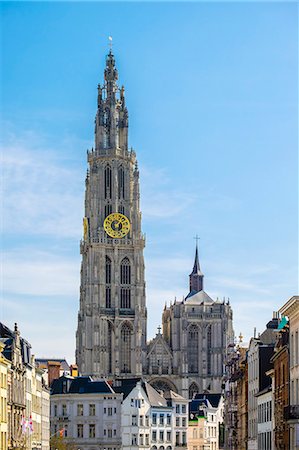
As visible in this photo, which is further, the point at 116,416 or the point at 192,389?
the point at 192,389

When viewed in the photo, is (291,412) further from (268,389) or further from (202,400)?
(202,400)

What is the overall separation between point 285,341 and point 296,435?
745cm

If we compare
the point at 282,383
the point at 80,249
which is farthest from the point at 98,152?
the point at 282,383

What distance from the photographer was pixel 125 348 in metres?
188

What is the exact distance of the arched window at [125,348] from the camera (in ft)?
613

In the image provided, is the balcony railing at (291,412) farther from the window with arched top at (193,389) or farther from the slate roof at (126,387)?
the window with arched top at (193,389)

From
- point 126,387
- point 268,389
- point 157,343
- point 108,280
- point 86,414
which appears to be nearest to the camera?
point 268,389

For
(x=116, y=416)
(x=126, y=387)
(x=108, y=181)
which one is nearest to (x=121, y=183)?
(x=108, y=181)

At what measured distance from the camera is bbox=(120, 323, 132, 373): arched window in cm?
18688

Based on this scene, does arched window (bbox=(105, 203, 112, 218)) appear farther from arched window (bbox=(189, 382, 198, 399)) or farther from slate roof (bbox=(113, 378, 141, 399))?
slate roof (bbox=(113, 378, 141, 399))

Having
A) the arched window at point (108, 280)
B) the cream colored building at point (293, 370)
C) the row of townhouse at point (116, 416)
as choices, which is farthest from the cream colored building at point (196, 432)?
the cream colored building at point (293, 370)

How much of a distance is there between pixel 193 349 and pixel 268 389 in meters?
132

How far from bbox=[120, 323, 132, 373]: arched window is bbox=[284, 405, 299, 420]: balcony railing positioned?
134 m

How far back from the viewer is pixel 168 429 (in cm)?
13950
